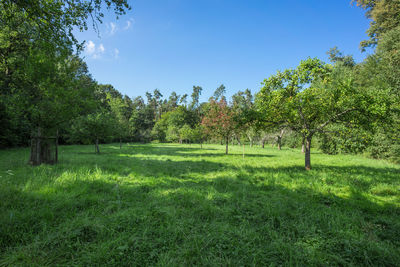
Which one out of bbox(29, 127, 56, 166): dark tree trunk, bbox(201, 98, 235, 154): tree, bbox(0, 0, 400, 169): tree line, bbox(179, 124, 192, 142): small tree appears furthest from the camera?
bbox(179, 124, 192, 142): small tree

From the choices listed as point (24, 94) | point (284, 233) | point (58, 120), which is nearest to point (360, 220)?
point (284, 233)

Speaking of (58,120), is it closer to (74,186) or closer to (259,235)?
(74,186)

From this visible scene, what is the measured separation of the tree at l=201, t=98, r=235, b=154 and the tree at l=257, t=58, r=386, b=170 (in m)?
9.07

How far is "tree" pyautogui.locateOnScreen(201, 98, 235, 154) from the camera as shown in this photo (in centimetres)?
1955

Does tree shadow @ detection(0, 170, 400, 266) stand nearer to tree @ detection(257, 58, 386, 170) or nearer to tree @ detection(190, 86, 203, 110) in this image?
tree @ detection(257, 58, 386, 170)

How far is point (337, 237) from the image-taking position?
10.1 feet

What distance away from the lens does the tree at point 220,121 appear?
19.5 metres

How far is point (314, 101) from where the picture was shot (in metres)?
8.45

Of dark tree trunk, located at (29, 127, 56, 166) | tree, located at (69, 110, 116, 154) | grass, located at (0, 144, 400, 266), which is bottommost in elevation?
grass, located at (0, 144, 400, 266)

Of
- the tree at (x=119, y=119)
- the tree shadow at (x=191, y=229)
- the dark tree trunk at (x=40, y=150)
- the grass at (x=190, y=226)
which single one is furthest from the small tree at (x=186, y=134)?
the tree shadow at (x=191, y=229)

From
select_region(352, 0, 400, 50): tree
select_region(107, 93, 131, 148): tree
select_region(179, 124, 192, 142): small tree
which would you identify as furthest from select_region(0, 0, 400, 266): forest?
select_region(179, 124, 192, 142): small tree

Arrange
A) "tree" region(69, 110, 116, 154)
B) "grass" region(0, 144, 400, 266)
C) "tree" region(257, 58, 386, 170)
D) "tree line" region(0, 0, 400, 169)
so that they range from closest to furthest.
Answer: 1. "grass" region(0, 144, 400, 266)
2. "tree line" region(0, 0, 400, 169)
3. "tree" region(257, 58, 386, 170)
4. "tree" region(69, 110, 116, 154)

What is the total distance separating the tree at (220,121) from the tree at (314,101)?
9068mm

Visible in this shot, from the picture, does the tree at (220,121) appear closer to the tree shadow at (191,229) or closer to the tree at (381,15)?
the tree shadow at (191,229)
